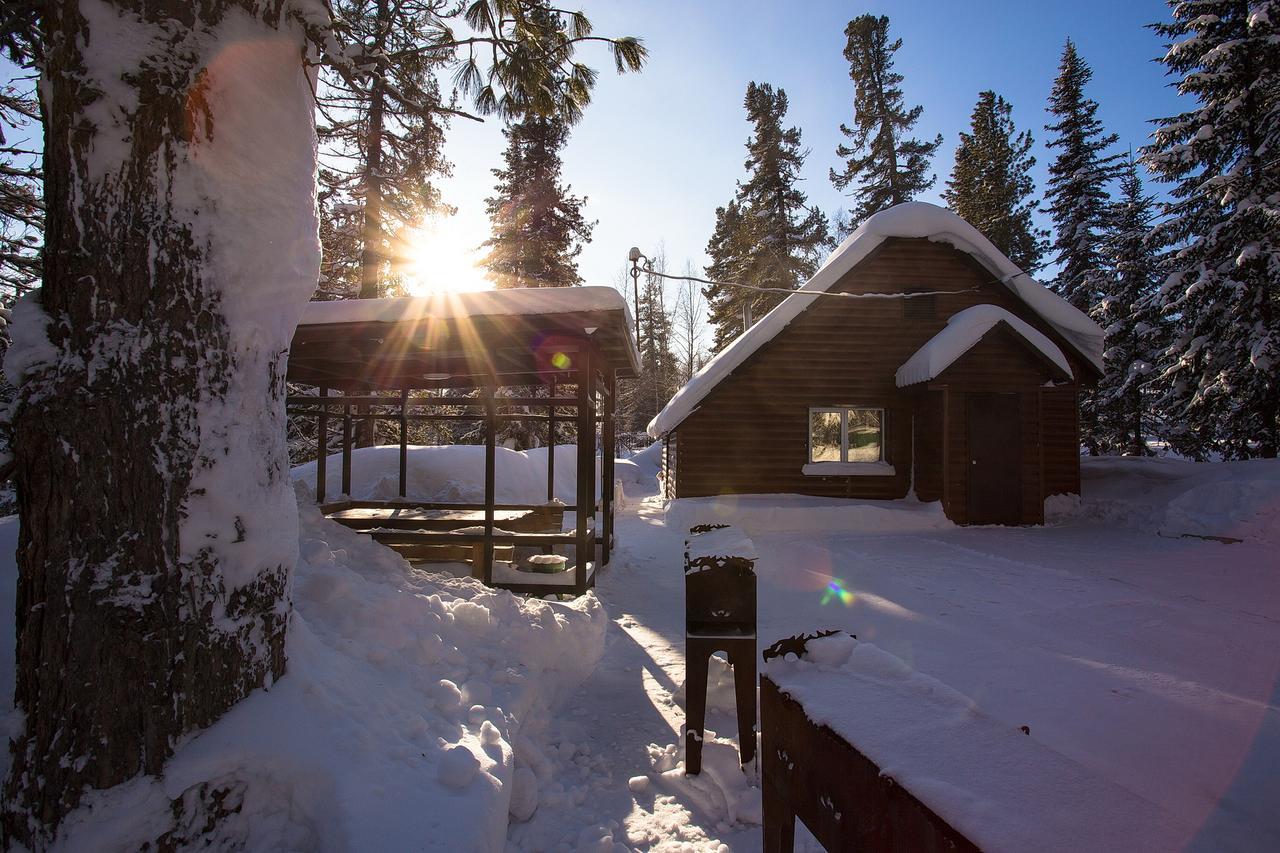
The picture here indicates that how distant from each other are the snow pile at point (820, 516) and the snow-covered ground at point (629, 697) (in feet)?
11.0

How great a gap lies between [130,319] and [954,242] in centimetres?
1459

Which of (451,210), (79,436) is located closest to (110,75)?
(79,436)

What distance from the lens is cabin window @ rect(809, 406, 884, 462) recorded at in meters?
12.9

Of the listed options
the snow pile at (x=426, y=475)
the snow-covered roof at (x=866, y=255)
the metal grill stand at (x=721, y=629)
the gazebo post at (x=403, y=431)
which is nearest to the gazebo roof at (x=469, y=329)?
the gazebo post at (x=403, y=431)

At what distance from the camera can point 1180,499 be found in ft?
34.4

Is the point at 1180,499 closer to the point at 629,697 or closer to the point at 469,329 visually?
the point at 629,697

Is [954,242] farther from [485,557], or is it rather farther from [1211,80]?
[485,557]

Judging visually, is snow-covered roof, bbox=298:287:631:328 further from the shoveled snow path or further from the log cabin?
the log cabin

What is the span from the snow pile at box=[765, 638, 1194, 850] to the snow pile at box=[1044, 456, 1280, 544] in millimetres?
11713

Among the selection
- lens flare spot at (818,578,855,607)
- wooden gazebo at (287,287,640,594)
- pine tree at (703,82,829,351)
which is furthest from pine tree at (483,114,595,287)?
lens flare spot at (818,578,855,607)

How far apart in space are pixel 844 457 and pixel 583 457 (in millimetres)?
7901

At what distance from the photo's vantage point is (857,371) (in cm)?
1276

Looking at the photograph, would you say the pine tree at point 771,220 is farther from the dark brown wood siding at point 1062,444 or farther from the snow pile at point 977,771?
the snow pile at point 977,771

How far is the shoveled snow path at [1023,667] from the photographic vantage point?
2.87 m
